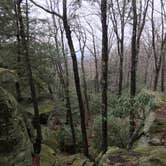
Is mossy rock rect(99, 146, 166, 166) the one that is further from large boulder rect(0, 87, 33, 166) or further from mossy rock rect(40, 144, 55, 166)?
mossy rock rect(40, 144, 55, 166)

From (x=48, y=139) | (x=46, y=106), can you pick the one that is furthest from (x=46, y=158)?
(x=46, y=106)

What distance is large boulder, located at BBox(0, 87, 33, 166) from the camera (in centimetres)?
576

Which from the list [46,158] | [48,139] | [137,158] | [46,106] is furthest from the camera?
[46,106]

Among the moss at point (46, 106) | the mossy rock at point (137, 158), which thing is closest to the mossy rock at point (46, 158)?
Answer: the mossy rock at point (137, 158)

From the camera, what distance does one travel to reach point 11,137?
590cm

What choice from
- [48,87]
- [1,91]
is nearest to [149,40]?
[48,87]

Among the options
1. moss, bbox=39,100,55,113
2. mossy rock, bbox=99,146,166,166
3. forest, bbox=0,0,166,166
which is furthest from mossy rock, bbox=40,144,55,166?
→ moss, bbox=39,100,55,113

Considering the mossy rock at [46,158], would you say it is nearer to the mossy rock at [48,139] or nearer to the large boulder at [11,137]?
the mossy rock at [48,139]

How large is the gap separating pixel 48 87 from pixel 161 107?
8.58 m

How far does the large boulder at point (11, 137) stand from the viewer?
5.76 metres

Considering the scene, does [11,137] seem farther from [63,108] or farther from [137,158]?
[63,108]

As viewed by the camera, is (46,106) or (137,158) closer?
(137,158)

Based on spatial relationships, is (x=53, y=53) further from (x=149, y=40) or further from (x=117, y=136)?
(x=149, y=40)

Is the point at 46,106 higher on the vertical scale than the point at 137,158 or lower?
lower
